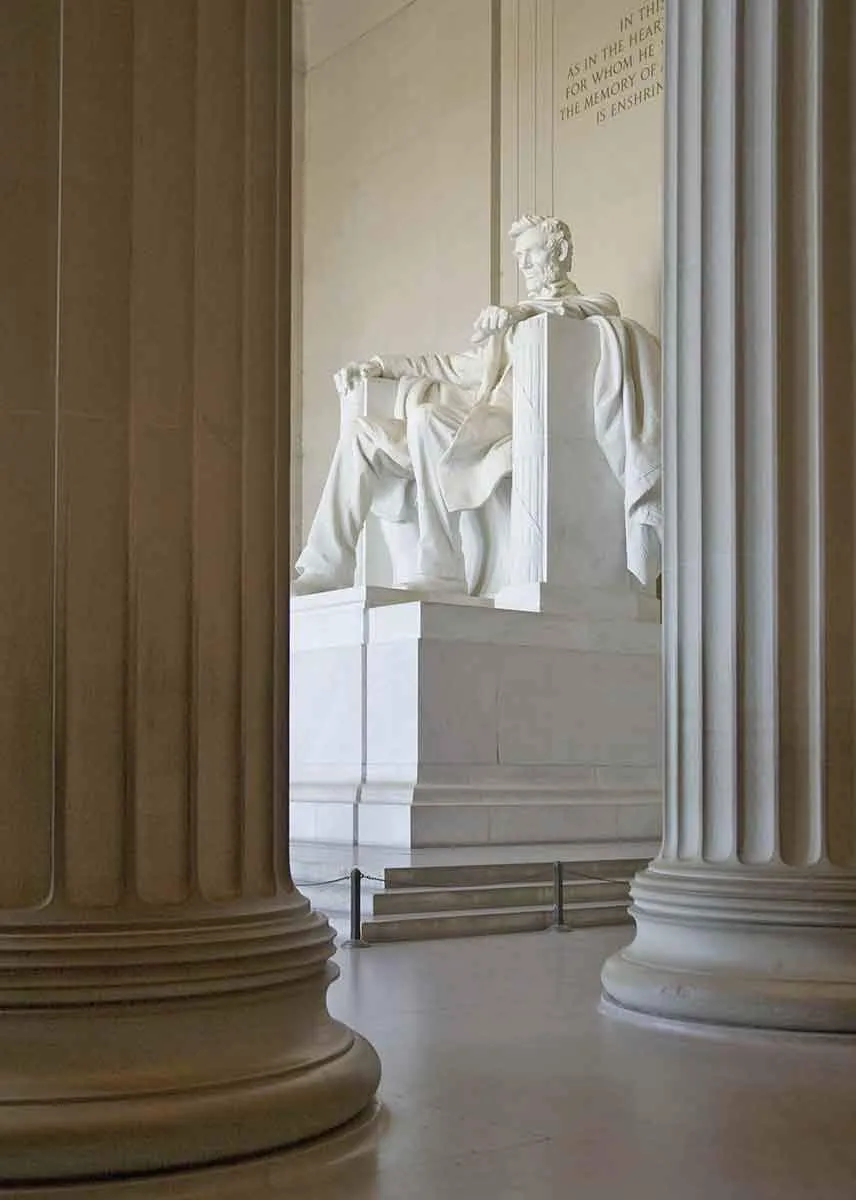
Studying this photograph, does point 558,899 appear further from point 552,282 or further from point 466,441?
point 552,282

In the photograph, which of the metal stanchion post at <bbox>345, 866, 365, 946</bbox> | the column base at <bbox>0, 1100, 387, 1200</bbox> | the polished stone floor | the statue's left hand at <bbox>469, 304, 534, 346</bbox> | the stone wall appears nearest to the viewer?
the column base at <bbox>0, 1100, 387, 1200</bbox>

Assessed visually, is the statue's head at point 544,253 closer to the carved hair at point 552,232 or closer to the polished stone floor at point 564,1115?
the carved hair at point 552,232

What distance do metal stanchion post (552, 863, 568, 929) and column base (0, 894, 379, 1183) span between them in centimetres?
449

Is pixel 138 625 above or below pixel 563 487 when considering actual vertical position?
below

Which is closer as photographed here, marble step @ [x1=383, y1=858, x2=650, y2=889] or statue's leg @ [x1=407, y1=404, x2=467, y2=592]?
marble step @ [x1=383, y1=858, x2=650, y2=889]

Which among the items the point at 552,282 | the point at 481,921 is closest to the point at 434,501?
the point at 552,282

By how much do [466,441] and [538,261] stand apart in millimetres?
1418

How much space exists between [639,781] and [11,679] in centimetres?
716

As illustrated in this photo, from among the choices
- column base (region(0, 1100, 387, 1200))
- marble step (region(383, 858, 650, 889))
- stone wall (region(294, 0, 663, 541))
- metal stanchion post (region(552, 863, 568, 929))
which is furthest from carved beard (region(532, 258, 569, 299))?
column base (region(0, 1100, 387, 1200))

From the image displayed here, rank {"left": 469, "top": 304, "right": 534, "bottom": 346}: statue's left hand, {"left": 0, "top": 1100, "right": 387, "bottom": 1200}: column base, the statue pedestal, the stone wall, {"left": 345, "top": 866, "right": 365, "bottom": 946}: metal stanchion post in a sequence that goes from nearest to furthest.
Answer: {"left": 0, "top": 1100, "right": 387, "bottom": 1200}: column base, {"left": 345, "top": 866, "right": 365, "bottom": 946}: metal stanchion post, the statue pedestal, {"left": 469, "top": 304, "right": 534, "bottom": 346}: statue's left hand, the stone wall

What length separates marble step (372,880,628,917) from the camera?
770cm

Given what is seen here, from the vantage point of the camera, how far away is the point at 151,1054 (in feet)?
10.6

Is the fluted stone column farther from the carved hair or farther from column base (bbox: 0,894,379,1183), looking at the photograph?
→ the carved hair

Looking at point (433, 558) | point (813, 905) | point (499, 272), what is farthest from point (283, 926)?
point (499, 272)
